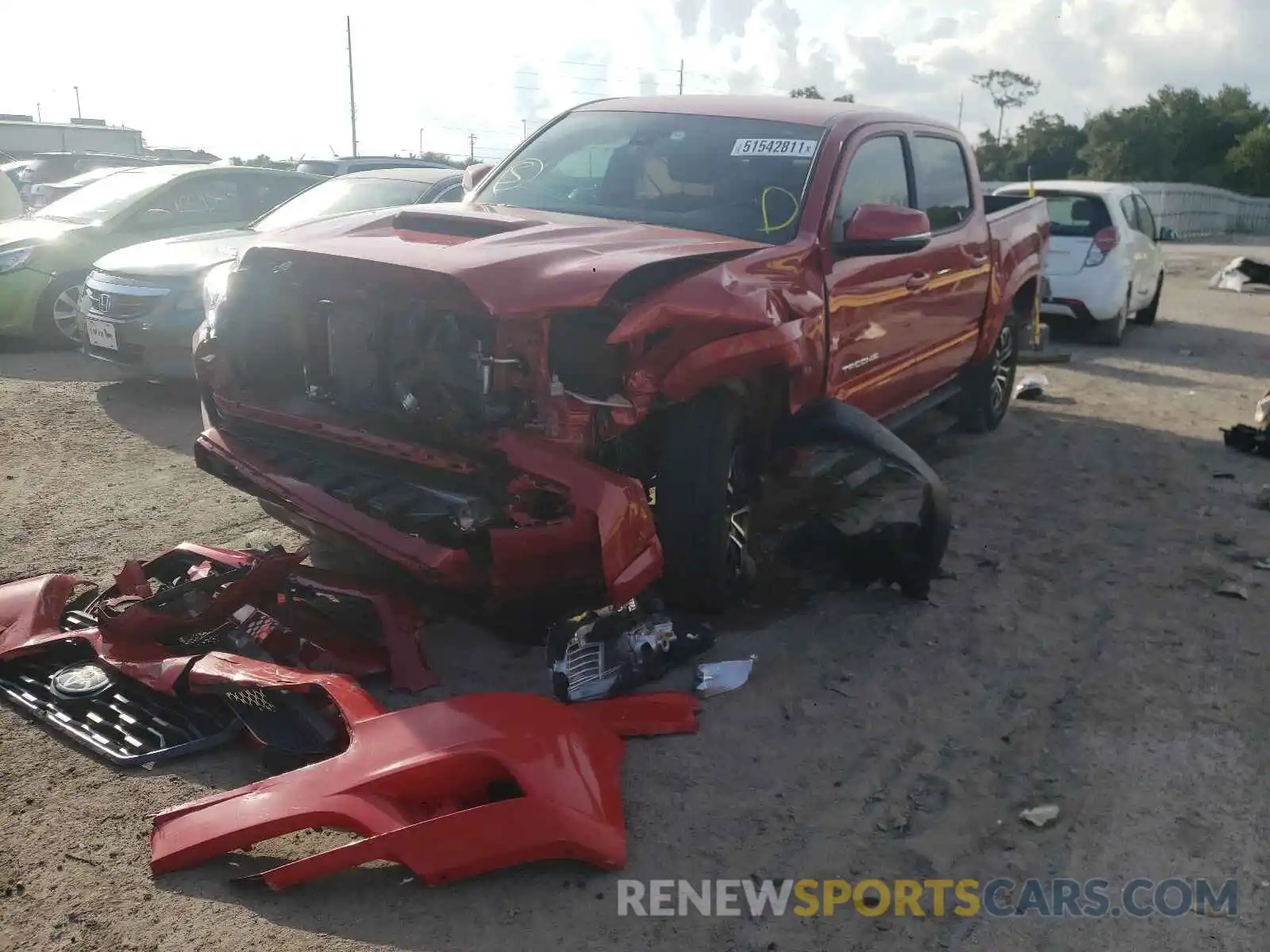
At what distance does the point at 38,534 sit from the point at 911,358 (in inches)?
163

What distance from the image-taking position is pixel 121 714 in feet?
10.6

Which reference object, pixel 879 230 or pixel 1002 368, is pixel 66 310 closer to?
pixel 879 230

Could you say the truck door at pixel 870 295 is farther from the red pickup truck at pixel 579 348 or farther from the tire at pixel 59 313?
the tire at pixel 59 313

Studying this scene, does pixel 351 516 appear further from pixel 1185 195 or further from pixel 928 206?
pixel 1185 195

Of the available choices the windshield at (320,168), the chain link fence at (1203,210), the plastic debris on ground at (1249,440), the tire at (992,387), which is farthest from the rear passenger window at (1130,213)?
the chain link fence at (1203,210)

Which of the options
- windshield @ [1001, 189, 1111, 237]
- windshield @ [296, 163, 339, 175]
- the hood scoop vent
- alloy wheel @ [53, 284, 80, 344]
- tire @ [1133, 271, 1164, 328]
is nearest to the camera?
the hood scoop vent

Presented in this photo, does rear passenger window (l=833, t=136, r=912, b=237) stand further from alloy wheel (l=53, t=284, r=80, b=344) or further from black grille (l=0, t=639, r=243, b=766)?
alloy wheel (l=53, t=284, r=80, b=344)

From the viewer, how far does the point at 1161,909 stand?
2654 mm

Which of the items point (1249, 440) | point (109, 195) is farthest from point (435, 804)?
point (109, 195)

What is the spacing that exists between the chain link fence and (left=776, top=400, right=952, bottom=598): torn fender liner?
90.2 feet

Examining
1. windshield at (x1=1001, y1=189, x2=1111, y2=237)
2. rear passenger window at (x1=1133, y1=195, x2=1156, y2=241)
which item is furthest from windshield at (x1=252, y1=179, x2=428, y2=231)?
rear passenger window at (x1=1133, y1=195, x2=1156, y2=241)

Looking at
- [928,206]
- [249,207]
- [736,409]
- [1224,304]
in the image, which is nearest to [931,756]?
[736,409]

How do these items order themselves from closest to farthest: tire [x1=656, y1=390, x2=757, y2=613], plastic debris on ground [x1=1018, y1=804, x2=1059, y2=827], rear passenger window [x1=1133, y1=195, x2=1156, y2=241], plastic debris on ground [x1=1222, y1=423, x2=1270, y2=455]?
plastic debris on ground [x1=1018, y1=804, x2=1059, y2=827], tire [x1=656, y1=390, x2=757, y2=613], plastic debris on ground [x1=1222, y1=423, x2=1270, y2=455], rear passenger window [x1=1133, y1=195, x2=1156, y2=241]

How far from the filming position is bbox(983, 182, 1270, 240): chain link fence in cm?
3162
